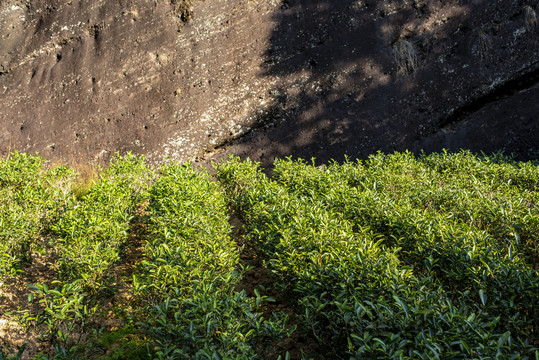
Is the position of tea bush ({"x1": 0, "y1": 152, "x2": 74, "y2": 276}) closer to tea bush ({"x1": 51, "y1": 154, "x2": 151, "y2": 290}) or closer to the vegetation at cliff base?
the vegetation at cliff base

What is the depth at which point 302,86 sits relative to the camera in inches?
313

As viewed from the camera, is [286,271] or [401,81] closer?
[286,271]

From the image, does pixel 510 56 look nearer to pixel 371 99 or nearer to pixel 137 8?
pixel 371 99

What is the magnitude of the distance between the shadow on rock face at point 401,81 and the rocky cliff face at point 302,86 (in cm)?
3

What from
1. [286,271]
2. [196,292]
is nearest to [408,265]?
[286,271]

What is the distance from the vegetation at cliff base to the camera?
210cm

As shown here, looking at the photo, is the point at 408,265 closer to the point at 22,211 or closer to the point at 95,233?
the point at 95,233

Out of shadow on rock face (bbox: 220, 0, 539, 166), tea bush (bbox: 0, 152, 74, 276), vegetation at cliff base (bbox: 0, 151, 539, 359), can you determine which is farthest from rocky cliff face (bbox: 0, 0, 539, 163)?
vegetation at cliff base (bbox: 0, 151, 539, 359)

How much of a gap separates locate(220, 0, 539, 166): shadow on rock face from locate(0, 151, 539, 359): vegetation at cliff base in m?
2.70

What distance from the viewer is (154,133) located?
7.71m

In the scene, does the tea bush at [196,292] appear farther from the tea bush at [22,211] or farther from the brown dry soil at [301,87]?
the brown dry soil at [301,87]

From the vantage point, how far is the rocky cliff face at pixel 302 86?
306 inches

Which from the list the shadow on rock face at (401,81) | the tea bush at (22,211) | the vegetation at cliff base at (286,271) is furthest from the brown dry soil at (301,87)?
the vegetation at cliff base at (286,271)

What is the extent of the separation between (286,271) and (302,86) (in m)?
5.95
